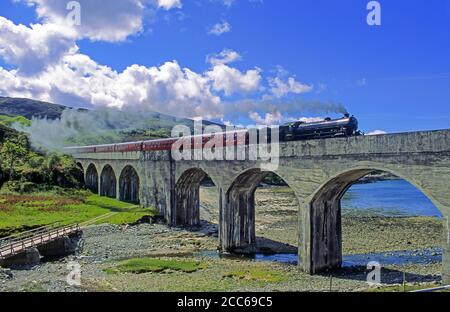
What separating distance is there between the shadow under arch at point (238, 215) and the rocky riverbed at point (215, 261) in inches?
57.2

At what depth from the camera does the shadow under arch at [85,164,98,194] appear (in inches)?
2707

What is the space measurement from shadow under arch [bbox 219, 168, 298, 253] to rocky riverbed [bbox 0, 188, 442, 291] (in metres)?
1.45

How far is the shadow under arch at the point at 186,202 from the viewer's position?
4000 centimetres

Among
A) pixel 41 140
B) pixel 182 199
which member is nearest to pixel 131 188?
pixel 182 199

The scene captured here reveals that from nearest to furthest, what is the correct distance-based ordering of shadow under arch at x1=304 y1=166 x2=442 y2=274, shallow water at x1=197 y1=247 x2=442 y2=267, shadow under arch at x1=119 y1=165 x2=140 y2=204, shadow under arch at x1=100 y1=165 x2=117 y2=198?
shadow under arch at x1=304 y1=166 x2=442 y2=274 < shallow water at x1=197 y1=247 x2=442 y2=267 < shadow under arch at x1=119 y1=165 x2=140 y2=204 < shadow under arch at x1=100 y1=165 x2=117 y2=198

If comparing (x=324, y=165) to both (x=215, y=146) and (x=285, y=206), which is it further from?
(x=285, y=206)

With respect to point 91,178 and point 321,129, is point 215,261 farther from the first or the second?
point 91,178

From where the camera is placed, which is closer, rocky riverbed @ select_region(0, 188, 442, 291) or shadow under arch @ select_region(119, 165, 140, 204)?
rocky riverbed @ select_region(0, 188, 442, 291)

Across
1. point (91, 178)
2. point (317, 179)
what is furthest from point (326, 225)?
point (91, 178)

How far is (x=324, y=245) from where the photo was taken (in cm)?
2386

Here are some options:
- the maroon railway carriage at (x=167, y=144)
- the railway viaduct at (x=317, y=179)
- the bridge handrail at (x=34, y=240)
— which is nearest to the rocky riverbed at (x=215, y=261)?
the bridge handrail at (x=34, y=240)

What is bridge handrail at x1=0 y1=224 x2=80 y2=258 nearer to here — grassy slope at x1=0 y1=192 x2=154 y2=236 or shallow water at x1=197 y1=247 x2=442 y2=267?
grassy slope at x1=0 y1=192 x2=154 y2=236

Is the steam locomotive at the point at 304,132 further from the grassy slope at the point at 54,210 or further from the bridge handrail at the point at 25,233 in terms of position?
the grassy slope at the point at 54,210

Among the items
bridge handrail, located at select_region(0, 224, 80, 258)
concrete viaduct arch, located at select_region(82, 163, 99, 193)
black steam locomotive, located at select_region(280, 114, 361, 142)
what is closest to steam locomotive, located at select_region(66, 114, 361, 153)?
black steam locomotive, located at select_region(280, 114, 361, 142)
